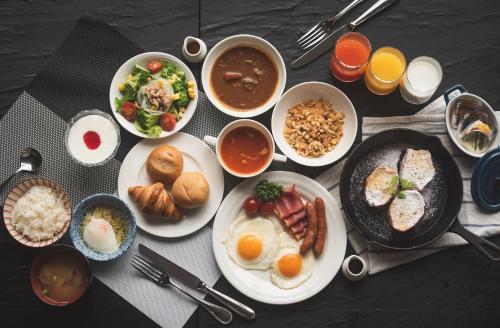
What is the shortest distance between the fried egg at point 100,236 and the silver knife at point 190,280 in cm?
23

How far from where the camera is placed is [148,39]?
387 centimetres

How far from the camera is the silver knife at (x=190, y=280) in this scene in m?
3.56

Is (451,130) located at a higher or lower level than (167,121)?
higher

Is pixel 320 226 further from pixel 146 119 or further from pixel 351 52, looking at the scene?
pixel 146 119

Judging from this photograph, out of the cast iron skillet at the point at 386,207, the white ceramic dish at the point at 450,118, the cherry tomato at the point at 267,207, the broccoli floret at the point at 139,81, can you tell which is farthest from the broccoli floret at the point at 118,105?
the white ceramic dish at the point at 450,118

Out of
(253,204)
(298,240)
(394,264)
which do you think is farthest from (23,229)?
(394,264)

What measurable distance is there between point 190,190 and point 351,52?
1.65 metres

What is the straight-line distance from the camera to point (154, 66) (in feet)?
12.2

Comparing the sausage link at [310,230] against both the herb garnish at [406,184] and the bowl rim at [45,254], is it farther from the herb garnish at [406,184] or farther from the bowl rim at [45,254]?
the bowl rim at [45,254]

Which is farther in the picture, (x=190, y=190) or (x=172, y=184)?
(x=172, y=184)

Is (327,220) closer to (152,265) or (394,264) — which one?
(394,264)

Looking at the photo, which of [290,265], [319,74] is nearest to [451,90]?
[319,74]

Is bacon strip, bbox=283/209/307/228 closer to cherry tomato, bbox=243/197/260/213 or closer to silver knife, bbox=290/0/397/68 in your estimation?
cherry tomato, bbox=243/197/260/213

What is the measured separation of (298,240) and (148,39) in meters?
2.05
